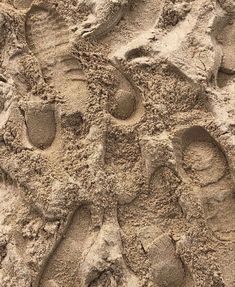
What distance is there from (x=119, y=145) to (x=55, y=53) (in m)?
0.27

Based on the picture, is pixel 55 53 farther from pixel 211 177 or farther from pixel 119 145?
pixel 211 177

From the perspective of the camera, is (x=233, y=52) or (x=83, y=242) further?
(x=233, y=52)

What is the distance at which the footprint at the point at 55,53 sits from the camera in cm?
107

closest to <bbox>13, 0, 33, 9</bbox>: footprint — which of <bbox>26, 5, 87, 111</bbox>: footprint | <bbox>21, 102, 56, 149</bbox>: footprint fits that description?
<bbox>26, 5, 87, 111</bbox>: footprint

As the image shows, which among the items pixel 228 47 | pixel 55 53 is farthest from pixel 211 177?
pixel 55 53

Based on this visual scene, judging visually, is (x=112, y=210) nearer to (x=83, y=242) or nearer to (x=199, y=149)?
(x=83, y=242)

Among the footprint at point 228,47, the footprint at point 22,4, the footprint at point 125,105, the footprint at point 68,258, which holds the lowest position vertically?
the footprint at point 68,258

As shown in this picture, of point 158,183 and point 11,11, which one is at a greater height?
point 11,11

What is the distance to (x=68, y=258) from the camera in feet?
3.18

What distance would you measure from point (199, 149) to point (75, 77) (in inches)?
12.4

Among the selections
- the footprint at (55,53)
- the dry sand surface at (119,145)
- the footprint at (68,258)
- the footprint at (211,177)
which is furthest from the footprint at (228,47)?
the footprint at (68,258)

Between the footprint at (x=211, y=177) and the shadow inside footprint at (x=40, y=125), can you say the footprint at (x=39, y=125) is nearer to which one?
the shadow inside footprint at (x=40, y=125)

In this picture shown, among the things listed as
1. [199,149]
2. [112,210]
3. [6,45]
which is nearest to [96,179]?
[112,210]

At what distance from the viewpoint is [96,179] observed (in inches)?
38.8
